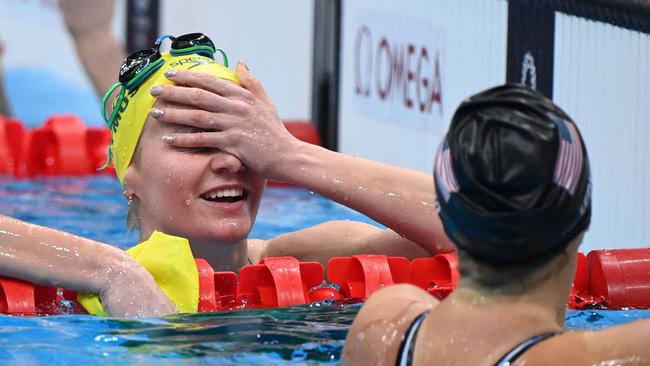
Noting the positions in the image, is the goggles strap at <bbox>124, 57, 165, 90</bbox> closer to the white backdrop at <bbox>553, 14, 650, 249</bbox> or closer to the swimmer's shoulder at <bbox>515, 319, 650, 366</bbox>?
the white backdrop at <bbox>553, 14, 650, 249</bbox>

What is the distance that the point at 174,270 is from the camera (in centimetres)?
278

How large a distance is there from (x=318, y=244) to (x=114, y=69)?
Answer: 17.4 feet

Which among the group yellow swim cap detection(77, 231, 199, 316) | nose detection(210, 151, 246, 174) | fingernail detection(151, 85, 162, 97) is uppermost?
fingernail detection(151, 85, 162, 97)

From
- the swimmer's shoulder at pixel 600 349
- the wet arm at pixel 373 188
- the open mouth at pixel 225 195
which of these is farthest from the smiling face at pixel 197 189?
the swimmer's shoulder at pixel 600 349

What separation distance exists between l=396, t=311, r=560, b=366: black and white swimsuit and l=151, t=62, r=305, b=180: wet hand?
1206 mm

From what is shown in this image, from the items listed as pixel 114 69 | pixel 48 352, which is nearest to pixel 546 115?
pixel 48 352

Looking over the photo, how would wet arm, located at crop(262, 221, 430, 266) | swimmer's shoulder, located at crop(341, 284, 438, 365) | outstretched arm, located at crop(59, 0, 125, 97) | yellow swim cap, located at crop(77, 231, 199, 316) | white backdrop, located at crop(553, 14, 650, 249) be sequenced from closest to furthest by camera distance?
1. swimmer's shoulder, located at crop(341, 284, 438, 365)
2. yellow swim cap, located at crop(77, 231, 199, 316)
3. wet arm, located at crop(262, 221, 430, 266)
4. white backdrop, located at crop(553, 14, 650, 249)
5. outstretched arm, located at crop(59, 0, 125, 97)

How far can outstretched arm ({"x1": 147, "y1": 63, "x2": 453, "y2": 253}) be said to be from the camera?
303cm

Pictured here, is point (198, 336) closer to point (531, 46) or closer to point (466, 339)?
point (466, 339)

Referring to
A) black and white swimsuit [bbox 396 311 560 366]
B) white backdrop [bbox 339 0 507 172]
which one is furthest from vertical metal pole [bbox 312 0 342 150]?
black and white swimsuit [bbox 396 311 560 366]

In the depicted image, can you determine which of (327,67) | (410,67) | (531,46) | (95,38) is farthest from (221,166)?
(95,38)

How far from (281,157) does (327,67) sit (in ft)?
13.0

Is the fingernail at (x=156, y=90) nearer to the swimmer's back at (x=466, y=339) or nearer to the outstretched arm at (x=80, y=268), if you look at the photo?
the outstretched arm at (x=80, y=268)

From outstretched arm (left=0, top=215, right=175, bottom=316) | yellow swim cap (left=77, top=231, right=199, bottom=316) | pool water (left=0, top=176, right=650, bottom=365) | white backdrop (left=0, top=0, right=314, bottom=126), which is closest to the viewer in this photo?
pool water (left=0, top=176, right=650, bottom=365)
